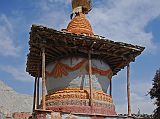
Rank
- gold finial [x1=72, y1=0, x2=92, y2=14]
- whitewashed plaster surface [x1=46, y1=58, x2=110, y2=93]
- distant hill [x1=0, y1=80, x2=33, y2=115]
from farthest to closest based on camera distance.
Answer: distant hill [x1=0, y1=80, x2=33, y2=115], gold finial [x1=72, y1=0, x2=92, y2=14], whitewashed plaster surface [x1=46, y1=58, x2=110, y2=93]

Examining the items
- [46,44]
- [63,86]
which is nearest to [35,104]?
[63,86]

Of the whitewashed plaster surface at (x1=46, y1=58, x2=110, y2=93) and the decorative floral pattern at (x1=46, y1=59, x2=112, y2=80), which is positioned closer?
the whitewashed plaster surface at (x1=46, y1=58, x2=110, y2=93)

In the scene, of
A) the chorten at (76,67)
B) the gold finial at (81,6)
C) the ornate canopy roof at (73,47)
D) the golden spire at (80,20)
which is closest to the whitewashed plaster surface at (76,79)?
the chorten at (76,67)

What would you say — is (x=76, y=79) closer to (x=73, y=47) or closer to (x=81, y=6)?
(x=73, y=47)

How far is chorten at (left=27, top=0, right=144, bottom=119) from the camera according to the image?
22031 millimetres

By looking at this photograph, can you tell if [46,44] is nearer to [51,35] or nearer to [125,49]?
[51,35]

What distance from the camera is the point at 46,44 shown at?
22.5 metres

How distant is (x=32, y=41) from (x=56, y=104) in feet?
13.4

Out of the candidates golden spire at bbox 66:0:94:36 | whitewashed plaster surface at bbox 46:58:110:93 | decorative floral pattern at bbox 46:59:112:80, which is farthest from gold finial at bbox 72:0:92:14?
decorative floral pattern at bbox 46:59:112:80

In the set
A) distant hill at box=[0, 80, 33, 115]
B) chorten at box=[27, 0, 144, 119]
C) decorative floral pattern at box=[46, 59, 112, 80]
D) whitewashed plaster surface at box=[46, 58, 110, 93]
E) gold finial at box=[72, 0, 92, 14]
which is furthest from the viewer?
distant hill at box=[0, 80, 33, 115]

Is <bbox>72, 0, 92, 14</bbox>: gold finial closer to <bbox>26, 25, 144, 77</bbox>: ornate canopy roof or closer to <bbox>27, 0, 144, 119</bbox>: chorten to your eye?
<bbox>27, 0, 144, 119</bbox>: chorten

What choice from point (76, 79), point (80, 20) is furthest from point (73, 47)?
point (80, 20)

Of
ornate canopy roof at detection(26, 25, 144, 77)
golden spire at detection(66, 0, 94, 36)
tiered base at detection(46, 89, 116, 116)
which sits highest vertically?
golden spire at detection(66, 0, 94, 36)

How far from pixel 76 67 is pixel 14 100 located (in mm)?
65767
